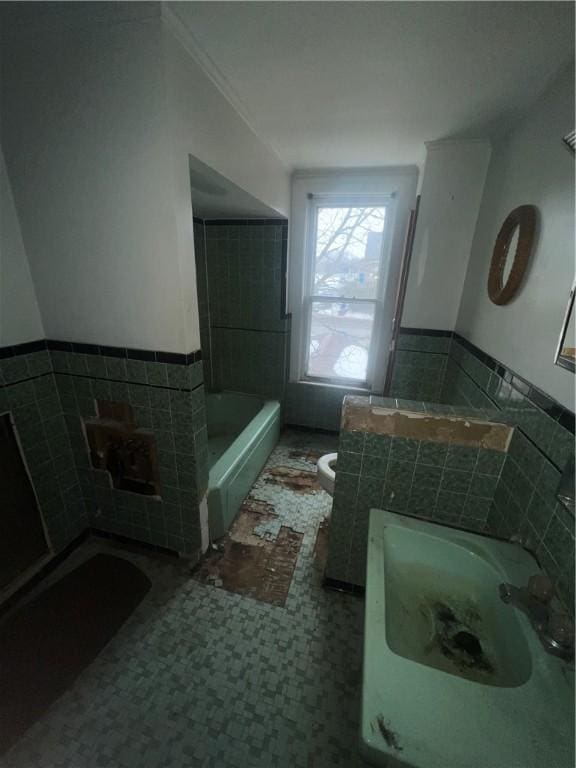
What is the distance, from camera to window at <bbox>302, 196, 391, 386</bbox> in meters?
2.55

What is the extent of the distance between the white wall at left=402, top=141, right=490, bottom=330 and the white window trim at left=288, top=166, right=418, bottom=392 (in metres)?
0.52

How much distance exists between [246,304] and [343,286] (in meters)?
0.92

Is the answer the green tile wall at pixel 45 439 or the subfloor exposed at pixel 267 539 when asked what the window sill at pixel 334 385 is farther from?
the green tile wall at pixel 45 439

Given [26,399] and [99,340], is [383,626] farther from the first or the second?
[26,399]

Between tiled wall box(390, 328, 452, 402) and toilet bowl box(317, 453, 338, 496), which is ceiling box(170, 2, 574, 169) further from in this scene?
toilet bowl box(317, 453, 338, 496)

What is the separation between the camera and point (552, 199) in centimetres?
111

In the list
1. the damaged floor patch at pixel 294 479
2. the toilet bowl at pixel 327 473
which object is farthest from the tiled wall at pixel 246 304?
the toilet bowl at pixel 327 473

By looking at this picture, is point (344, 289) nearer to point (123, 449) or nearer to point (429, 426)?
point (429, 426)

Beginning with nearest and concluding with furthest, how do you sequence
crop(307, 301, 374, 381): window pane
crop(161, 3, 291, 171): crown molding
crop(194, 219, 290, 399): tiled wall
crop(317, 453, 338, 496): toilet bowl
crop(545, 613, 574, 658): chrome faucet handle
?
1. crop(545, 613, 574, 658): chrome faucet handle
2. crop(161, 3, 291, 171): crown molding
3. crop(317, 453, 338, 496): toilet bowl
4. crop(194, 219, 290, 399): tiled wall
5. crop(307, 301, 374, 381): window pane

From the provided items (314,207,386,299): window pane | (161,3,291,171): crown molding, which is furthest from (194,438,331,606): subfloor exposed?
(161,3,291,171): crown molding

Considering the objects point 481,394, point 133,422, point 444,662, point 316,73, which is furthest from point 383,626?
point 316,73

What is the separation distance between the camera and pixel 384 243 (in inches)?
100

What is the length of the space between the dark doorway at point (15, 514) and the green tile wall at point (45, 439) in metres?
0.03

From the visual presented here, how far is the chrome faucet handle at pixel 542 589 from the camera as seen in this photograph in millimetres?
807
